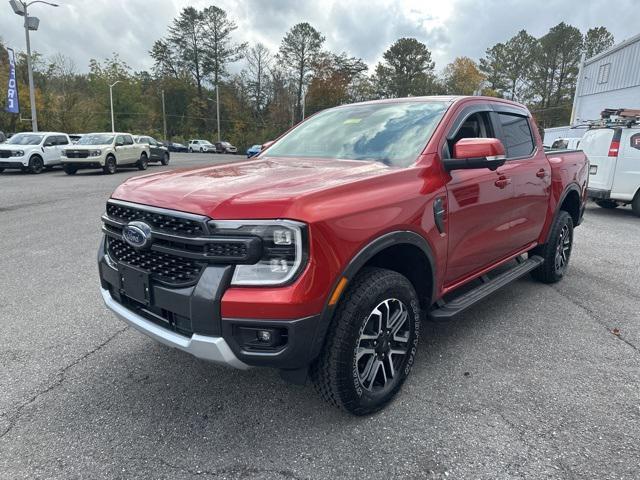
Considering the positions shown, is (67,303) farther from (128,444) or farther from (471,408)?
(471,408)

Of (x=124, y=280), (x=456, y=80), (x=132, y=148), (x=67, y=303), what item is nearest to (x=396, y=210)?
(x=124, y=280)

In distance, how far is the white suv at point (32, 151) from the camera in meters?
17.4

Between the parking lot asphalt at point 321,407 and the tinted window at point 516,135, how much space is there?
58.3 inches

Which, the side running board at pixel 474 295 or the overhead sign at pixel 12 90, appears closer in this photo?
the side running board at pixel 474 295

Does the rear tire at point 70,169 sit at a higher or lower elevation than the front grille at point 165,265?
lower

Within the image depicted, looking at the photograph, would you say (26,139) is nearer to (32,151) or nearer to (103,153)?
(32,151)

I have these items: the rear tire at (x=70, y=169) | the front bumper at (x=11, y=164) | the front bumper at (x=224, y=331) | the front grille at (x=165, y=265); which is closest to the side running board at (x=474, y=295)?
the front bumper at (x=224, y=331)

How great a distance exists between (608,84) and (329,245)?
2708 centimetres

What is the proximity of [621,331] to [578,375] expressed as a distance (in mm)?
1110

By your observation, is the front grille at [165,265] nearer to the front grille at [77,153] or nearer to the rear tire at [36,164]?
the front grille at [77,153]

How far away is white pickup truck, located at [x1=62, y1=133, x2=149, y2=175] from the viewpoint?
58.1 feet

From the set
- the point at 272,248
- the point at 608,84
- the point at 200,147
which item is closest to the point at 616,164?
the point at 272,248

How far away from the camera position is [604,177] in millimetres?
10281

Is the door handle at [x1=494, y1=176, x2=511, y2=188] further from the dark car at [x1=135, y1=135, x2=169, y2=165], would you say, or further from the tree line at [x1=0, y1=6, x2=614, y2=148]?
the tree line at [x1=0, y1=6, x2=614, y2=148]
